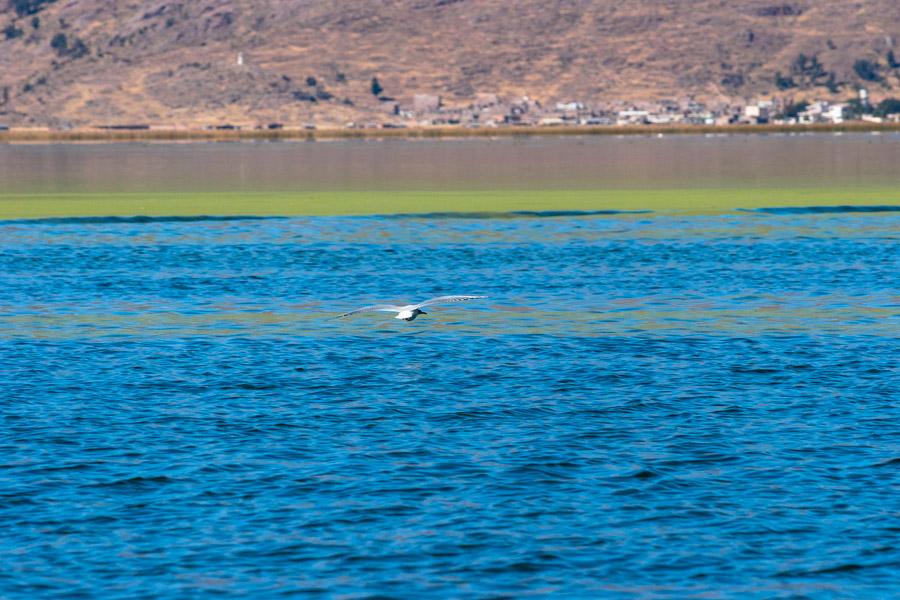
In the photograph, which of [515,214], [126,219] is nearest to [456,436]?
[515,214]

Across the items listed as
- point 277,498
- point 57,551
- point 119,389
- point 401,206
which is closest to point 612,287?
point 119,389

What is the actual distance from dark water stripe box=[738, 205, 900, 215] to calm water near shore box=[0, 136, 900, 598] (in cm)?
1568

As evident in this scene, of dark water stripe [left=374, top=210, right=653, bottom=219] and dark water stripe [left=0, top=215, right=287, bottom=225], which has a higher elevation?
dark water stripe [left=0, top=215, right=287, bottom=225]

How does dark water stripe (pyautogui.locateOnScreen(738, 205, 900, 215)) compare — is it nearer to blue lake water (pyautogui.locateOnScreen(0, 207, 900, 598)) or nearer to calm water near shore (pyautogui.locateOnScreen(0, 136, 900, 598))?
calm water near shore (pyautogui.locateOnScreen(0, 136, 900, 598))

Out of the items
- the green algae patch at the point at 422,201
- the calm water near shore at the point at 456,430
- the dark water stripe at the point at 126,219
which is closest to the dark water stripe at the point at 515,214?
the green algae patch at the point at 422,201

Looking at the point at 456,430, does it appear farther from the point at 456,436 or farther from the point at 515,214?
the point at 515,214

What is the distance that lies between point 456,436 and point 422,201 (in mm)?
44870

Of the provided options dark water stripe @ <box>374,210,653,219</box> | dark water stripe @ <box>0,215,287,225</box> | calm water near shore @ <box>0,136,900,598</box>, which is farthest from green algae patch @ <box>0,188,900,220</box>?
calm water near shore @ <box>0,136,900,598</box>

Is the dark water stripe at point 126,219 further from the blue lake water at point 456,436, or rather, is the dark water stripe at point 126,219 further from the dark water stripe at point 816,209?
the dark water stripe at point 816,209

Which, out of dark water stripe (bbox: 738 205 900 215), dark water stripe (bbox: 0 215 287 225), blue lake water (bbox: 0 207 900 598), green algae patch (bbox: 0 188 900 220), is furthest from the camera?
green algae patch (bbox: 0 188 900 220)

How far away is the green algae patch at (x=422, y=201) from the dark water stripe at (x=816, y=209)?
1031 mm

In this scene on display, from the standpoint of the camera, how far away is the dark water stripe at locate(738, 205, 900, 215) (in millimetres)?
54938

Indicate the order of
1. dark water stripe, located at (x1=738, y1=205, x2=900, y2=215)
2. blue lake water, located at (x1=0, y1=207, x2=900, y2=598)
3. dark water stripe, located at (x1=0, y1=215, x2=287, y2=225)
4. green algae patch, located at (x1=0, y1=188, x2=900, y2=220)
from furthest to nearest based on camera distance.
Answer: green algae patch, located at (x1=0, y1=188, x2=900, y2=220), dark water stripe, located at (x1=738, y1=205, x2=900, y2=215), dark water stripe, located at (x1=0, y1=215, x2=287, y2=225), blue lake water, located at (x1=0, y1=207, x2=900, y2=598)

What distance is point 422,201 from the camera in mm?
63312
